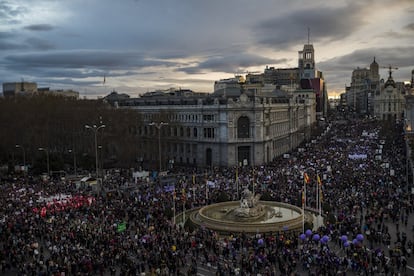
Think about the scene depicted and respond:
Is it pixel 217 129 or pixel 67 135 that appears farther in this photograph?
pixel 217 129

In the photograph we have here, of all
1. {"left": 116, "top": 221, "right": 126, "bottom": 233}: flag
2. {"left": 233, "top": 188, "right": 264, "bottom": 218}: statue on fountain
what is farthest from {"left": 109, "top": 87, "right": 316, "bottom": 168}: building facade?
{"left": 116, "top": 221, "right": 126, "bottom": 233}: flag

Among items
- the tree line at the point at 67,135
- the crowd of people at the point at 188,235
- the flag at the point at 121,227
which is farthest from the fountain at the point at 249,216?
the tree line at the point at 67,135

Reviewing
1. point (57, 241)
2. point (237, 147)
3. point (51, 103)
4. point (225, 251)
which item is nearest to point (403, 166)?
point (237, 147)

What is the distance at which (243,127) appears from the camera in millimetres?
79000

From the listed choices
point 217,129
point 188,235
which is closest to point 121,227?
point 188,235

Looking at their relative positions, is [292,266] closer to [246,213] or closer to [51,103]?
[246,213]

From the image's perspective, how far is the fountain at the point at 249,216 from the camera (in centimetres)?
3534

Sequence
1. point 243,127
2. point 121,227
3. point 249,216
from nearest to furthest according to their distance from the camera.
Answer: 1. point 121,227
2. point 249,216
3. point 243,127

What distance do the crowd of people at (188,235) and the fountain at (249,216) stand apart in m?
1.15

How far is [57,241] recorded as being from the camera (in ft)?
107

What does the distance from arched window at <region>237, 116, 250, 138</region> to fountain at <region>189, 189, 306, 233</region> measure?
3553 cm

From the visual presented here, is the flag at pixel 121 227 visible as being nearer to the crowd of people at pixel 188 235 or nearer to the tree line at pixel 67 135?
the crowd of people at pixel 188 235

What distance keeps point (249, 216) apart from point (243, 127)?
139 ft

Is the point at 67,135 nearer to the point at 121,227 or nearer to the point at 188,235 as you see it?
the point at 121,227
